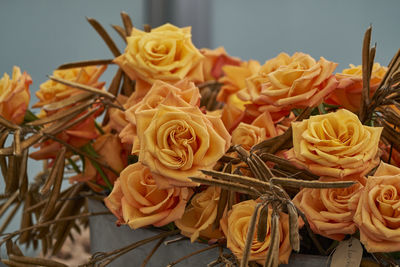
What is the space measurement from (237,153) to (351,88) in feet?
A: 0.33

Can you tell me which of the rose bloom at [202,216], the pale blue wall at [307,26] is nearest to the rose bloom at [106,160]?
the rose bloom at [202,216]

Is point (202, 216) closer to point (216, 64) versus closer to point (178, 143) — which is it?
point (178, 143)

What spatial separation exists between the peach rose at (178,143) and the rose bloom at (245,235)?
34mm

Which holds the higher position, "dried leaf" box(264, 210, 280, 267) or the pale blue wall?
"dried leaf" box(264, 210, 280, 267)

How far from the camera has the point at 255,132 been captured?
328mm

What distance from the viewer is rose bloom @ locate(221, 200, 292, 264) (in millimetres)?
274

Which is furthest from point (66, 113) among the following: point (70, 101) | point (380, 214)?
point (380, 214)

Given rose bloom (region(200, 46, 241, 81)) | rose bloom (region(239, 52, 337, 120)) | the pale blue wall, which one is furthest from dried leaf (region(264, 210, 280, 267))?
the pale blue wall

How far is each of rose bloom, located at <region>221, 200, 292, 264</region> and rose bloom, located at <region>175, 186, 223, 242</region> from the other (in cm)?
2

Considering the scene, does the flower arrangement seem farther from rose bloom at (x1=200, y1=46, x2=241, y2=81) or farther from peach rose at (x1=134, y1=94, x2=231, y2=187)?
rose bloom at (x1=200, y1=46, x2=241, y2=81)

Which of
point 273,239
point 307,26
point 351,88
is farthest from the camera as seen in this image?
point 307,26

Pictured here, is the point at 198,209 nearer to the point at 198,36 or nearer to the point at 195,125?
the point at 195,125

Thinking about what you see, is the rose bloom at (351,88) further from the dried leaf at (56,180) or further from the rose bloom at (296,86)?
the dried leaf at (56,180)

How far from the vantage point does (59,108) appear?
1.32ft
